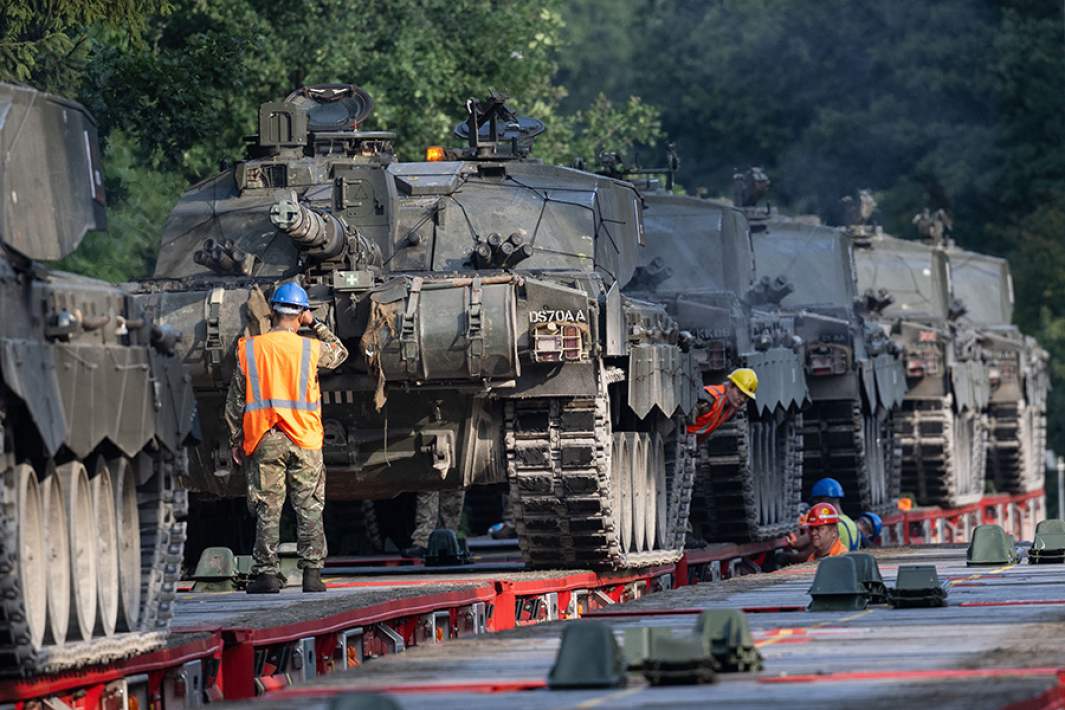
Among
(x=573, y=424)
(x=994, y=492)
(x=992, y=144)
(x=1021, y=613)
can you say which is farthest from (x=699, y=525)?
(x=992, y=144)

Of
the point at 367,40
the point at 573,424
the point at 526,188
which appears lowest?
the point at 573,424

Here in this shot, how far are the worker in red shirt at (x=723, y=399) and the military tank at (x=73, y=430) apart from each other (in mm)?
8505

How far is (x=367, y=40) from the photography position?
30.0 meters

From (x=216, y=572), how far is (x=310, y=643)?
10.8 ft

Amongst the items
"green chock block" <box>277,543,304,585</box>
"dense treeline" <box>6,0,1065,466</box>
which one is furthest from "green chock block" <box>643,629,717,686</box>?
"dense treeline" <box>6,0,1065,466</box>

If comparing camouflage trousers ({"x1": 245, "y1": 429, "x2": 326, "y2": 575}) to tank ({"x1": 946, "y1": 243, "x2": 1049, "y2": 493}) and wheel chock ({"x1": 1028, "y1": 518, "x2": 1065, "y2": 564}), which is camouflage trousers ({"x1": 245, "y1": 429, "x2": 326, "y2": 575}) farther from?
tank ({"x1": 946, "y1": 243, "x2": 1049, "y2": 493})

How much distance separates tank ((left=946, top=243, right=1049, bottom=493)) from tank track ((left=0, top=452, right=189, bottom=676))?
22756 millimetres

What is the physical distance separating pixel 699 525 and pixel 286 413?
863cm

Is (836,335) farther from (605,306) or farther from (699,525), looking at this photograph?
(605,306)

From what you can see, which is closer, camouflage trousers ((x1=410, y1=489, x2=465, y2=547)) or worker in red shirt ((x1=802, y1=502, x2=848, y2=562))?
worker in red shirt ((x1=802, y1=502, x2=848, y2=562))

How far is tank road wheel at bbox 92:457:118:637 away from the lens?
1098cm

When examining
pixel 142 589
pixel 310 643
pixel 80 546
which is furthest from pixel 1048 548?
pixel 80 546

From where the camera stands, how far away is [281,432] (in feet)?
46.1

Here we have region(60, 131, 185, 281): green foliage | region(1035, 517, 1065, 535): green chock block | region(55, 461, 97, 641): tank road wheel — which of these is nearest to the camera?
region(55, 461, 97, 641): tank road wheel
